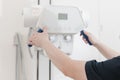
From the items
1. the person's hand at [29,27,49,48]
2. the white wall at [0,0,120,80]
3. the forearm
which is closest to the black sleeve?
the person's hand at [29,27,49,48]

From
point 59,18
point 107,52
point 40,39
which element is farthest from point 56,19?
point 107,52

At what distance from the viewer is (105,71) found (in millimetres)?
853

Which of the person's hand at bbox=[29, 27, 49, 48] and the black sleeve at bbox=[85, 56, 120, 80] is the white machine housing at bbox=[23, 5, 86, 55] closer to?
the person's hand at bbox=[29, 27, 49, 48]

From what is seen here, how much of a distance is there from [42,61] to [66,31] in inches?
13.0

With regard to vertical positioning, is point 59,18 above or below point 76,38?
above

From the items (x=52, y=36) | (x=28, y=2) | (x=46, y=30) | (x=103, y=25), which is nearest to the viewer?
(x=46, y=30)

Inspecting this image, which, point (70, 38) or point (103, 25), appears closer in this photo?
point (70, 38)

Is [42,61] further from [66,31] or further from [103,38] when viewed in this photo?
[103,38]

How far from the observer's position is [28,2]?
4.52ft

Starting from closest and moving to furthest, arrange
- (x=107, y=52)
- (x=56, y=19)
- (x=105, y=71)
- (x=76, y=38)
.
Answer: (x=105, y=71), (x=56, y=19), (x=107, y=52), (x=76, y=38)

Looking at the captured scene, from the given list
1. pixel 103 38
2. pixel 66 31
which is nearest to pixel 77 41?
pixel 103 38

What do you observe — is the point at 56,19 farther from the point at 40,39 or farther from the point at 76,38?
the point at 76,38

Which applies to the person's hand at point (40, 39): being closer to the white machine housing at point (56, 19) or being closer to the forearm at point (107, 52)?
the white machine housing at point (56, 19)

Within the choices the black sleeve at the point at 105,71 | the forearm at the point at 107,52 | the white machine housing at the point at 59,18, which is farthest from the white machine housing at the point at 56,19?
the black sleeve at the point at 105,71
